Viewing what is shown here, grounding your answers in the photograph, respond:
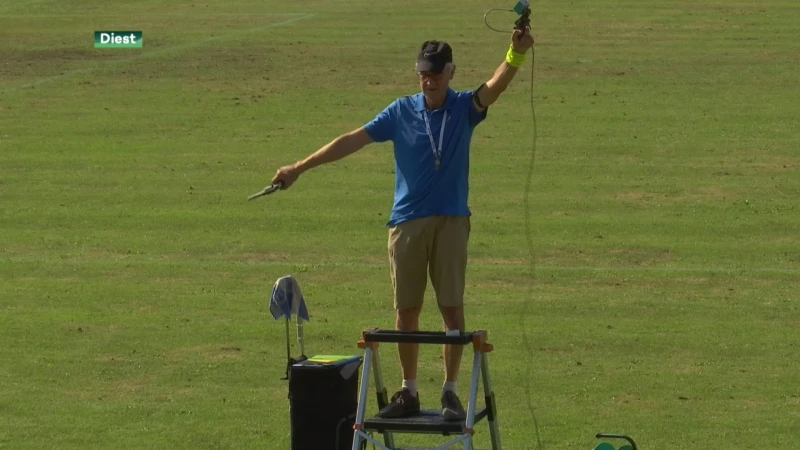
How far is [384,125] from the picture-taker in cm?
963

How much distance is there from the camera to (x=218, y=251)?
17.3 metres

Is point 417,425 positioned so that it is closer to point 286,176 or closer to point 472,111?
point 286,176

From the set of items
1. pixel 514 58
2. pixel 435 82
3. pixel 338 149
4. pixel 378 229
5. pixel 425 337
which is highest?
pixel 514 58

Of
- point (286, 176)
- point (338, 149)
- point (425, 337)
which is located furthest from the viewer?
point (338, 149)

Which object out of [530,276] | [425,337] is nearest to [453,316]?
[425,337]

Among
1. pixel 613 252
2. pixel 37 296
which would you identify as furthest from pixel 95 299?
pixel 613 252

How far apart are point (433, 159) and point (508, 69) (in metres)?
0.64

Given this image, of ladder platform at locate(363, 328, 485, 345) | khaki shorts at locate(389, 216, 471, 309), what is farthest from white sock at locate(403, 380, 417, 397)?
ladder platform at locate(363, 328, 485, 345)

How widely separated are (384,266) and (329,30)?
19.0 m

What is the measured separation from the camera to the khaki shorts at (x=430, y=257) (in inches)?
371

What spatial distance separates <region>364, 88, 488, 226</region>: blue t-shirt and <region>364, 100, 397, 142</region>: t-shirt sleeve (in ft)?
0.24

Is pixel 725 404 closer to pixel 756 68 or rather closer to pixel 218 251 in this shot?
pixel 218 251

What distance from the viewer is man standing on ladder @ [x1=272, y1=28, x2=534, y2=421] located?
30.7ft

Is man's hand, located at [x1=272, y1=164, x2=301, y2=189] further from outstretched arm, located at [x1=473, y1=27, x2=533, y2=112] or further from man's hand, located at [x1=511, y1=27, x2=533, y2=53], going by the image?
man's hand, located at [x1=511, y1=27, x2=533, y2=53]
